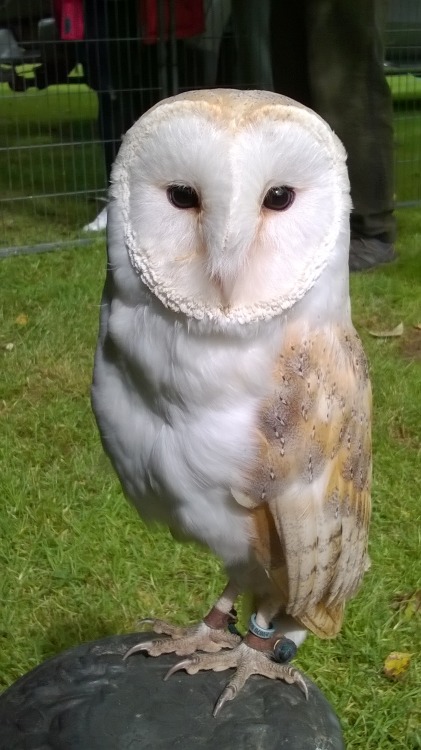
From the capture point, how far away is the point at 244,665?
5.17ft

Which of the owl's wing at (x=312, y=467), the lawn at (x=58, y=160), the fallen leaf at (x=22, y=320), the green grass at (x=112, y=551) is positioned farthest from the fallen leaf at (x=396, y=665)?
the lawn at (x=58, y=160)

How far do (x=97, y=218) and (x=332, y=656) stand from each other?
12.1 ft

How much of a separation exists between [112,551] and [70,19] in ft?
11.9

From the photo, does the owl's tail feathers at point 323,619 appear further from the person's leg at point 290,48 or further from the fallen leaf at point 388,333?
the person's leg at point 290,48

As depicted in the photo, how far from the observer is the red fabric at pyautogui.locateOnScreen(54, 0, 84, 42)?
17.1 ft

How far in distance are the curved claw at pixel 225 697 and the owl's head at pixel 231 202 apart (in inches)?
24.1

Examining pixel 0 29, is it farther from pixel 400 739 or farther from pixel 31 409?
pixel 400 739

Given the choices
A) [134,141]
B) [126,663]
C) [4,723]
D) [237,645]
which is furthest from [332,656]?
[134,141]

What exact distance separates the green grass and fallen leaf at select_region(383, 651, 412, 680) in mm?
21

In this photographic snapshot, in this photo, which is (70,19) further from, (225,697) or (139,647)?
(225,697)

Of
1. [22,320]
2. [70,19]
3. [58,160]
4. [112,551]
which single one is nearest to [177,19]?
[70,19]

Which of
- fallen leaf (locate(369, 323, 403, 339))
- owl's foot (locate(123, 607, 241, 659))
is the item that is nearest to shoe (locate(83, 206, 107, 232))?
fallen leaf (locate(369, 323, 403, 339))

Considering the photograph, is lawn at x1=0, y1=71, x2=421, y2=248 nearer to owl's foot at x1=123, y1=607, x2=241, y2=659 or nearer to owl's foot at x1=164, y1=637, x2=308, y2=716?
owl's foot at x1=123, y1=607, x2=241, y2=659

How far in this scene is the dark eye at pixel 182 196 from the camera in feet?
4.06
